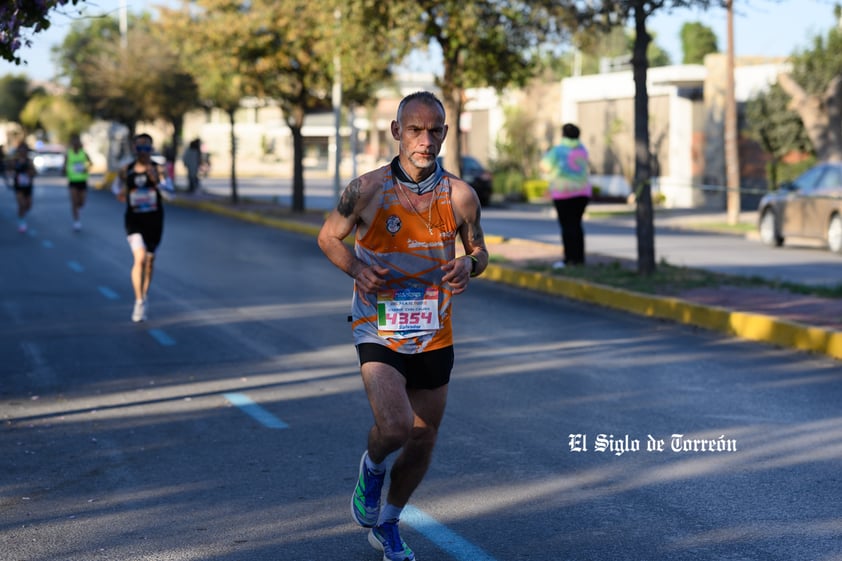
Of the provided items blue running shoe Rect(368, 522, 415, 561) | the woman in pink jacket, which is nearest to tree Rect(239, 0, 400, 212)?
the woman in pink jacket

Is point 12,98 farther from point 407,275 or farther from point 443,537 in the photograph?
point 407,275

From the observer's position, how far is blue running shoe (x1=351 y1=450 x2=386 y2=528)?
18.4ft

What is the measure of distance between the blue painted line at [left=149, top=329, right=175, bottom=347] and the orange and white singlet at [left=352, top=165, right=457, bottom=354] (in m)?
7.10

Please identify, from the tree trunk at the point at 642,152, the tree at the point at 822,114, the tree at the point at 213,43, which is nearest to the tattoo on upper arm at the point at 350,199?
the tree trunk at the point at 642,152

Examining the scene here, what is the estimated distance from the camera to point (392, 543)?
5492 mm

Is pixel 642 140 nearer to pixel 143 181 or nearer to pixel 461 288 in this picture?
pixel 143 181

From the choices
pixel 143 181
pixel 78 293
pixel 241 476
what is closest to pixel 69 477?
pixel 241 476

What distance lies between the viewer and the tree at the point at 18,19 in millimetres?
8459

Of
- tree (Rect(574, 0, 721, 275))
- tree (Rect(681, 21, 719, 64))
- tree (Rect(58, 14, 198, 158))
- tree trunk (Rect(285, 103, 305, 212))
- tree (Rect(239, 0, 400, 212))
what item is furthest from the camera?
tree (Rect(681, 21, 719, 64))

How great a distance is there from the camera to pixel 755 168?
40.5 metres

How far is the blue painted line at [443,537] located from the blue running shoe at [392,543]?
0.24 m

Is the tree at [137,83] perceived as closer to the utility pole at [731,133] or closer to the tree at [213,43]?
the tree at [213,43]

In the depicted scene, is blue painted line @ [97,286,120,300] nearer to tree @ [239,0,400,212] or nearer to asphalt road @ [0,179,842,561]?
asphalt road @ [0,179,842,561]

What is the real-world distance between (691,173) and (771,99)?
17.5 ft
